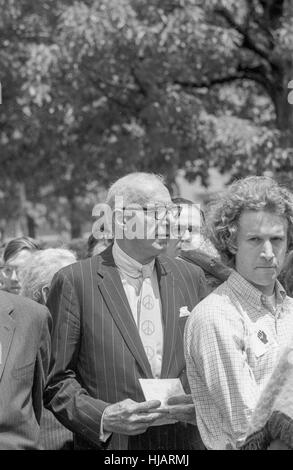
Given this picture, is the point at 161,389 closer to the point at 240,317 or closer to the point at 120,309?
the point at 120,309

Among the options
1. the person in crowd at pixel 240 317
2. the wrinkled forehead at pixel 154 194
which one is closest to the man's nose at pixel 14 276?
the wrinkled forehead at pixel 154 194

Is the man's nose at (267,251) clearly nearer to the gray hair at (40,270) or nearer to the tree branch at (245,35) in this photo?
the gray hair at (40,270)

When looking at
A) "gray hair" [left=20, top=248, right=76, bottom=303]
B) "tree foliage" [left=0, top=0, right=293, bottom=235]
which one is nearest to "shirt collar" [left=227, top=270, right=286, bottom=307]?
"gray hair" [left=20, top=248, right=76, bottom=303]

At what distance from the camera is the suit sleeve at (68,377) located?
370cm

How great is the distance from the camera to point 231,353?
304 centimetres

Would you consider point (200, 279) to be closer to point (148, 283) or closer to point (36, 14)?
point (148, 283)

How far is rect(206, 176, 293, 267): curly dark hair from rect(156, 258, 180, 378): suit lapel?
58cm

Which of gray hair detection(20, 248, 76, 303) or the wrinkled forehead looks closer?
the wrinkled forehead

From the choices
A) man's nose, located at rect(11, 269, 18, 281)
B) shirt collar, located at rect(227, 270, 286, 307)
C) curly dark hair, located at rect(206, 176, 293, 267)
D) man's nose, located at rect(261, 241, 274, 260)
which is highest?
curly dark hair, located at rect(206, 176, 293, 267)

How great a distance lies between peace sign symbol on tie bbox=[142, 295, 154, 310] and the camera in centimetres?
393

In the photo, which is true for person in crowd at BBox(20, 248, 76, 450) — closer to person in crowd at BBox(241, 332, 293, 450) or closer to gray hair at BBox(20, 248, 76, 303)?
gray hair at BBox(20, 248, 76, 303)

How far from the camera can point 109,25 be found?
Answer: 980 centimetres

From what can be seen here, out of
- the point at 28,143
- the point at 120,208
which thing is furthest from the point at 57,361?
the point at 28,143

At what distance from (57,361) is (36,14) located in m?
8.16
